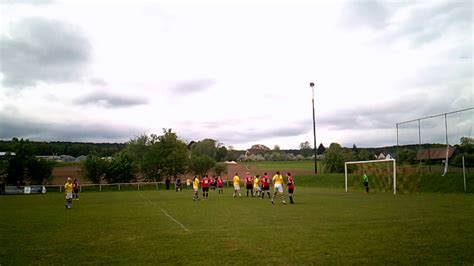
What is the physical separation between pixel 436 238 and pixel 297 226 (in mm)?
4402

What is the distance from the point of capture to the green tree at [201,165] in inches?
3174

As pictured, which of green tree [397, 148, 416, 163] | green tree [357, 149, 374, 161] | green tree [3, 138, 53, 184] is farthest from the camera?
green tree [3, 138, 53, 184]

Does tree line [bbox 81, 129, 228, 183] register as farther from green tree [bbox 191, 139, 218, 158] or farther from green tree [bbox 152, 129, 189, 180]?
green tree [bbox 191, 139, 218, 158]

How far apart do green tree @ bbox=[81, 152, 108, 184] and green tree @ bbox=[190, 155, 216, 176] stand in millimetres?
18734

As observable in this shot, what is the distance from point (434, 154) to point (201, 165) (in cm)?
5225

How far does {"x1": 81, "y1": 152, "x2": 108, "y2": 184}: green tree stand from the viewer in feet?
216

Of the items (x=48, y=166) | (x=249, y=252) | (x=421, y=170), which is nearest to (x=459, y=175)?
(x=421, y=170)

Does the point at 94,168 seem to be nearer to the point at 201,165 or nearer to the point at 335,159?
the point at 201,165

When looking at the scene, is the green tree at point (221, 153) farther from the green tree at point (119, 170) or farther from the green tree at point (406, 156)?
the green tree at point (406, 156)

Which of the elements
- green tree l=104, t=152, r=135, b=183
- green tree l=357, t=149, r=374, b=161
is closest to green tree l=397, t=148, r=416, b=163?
green tree l=357, t=149, r=374, b=161

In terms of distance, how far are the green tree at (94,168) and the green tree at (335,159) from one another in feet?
115

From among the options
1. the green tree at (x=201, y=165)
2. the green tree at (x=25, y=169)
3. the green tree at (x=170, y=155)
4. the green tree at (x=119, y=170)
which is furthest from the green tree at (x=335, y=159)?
the green tree at (x=25, y=169)

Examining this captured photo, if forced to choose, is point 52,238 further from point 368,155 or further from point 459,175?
point 368,155

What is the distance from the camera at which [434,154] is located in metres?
33.9
